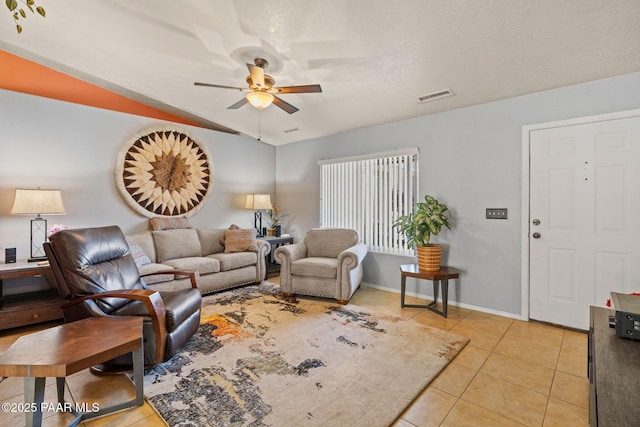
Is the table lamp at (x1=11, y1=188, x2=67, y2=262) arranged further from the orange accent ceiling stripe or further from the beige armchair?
the beige armchair

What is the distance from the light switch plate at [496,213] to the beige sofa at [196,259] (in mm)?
3137

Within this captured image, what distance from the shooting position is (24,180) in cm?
334

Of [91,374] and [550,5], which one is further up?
[550,5]

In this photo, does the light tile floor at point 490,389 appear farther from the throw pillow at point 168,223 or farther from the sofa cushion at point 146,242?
the throw pillow at point 168,223

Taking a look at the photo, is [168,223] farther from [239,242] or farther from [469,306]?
[469,306]

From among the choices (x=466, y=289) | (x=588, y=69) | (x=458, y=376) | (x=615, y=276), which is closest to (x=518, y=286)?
(x=466, y=289)

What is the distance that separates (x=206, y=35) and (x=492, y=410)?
11.9ft

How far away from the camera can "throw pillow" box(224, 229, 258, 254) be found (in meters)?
4.48

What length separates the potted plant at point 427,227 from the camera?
11.1 feet

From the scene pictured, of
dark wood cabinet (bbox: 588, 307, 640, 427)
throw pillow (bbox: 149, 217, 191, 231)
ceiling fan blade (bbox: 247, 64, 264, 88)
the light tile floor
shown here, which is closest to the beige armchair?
the light tile floor

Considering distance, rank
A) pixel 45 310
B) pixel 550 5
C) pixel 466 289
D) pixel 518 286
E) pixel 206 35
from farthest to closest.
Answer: pixel 466 289 → pixel 518 286 → pixel 45 310 → pixel 206 35 → pixel 550 5

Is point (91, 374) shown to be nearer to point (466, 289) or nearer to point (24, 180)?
point (24, 180)

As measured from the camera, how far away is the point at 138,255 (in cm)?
353

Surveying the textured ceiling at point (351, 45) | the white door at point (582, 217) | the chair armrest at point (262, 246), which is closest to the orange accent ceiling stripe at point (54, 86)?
the textured ceiling at point (351, 45)
